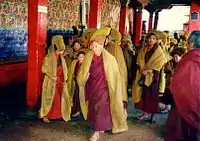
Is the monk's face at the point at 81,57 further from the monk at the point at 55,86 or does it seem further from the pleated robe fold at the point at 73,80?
the monk at the point at 55,86

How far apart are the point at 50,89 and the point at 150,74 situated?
1.97 metres

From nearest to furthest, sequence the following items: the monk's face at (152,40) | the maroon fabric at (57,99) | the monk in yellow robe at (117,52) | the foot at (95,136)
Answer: the foot at (95,136) → the maroon fabric at (57,99) → the monk's face at (152,40) → the monk in yellow robe at (117,52)

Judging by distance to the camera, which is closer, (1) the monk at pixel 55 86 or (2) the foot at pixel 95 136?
(2) the foot at pixel 95 136

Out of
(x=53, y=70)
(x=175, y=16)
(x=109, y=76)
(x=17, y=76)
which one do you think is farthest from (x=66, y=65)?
(x=175, y=16)

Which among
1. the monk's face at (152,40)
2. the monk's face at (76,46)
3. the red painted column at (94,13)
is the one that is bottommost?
the monk's face at (76,46)

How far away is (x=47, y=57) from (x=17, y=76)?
3.79ft

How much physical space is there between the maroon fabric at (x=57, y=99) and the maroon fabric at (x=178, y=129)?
2880mm

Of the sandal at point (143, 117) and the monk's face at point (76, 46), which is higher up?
the monk's face at point (76, 46)

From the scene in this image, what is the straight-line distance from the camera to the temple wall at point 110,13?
508 inches

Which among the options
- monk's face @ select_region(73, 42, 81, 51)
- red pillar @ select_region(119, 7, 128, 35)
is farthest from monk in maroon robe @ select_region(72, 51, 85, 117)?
red pillar @ select_region(119, 7, 128, 35)

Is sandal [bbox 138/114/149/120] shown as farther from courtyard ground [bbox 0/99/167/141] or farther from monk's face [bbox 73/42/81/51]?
monk's face [bbox 73/42/81/51]

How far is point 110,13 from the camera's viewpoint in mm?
13656

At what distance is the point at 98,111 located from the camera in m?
5.45

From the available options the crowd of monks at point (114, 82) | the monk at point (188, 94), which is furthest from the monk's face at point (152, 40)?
the monk at point (188, 94)
